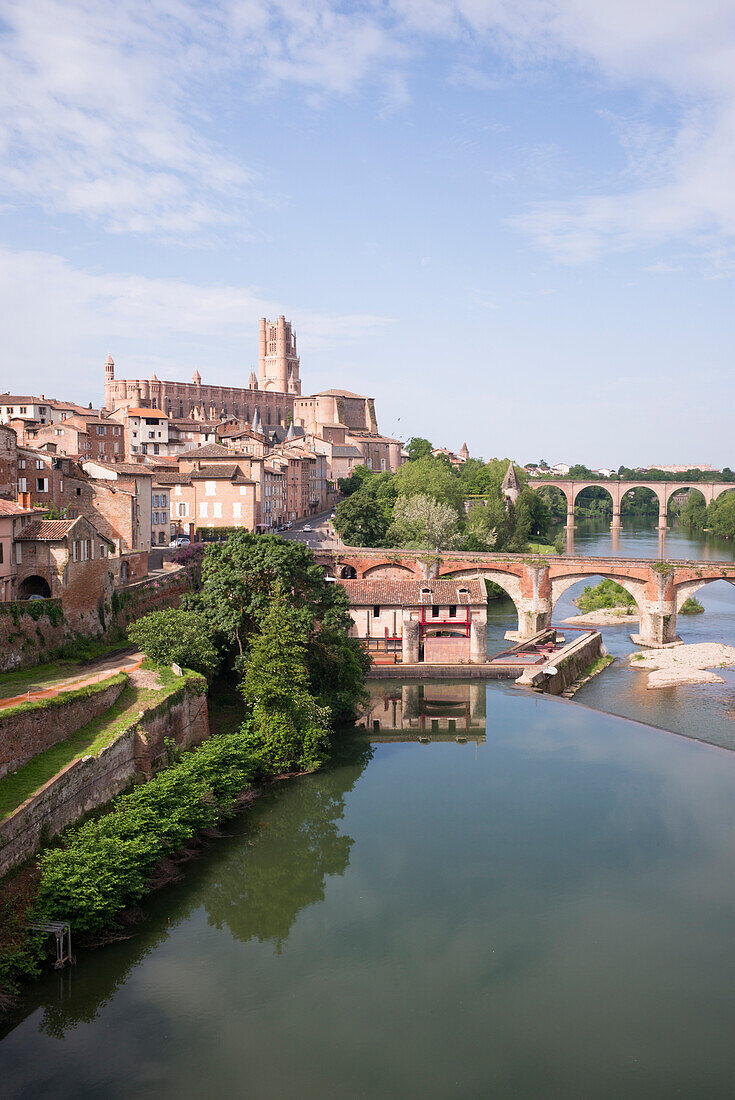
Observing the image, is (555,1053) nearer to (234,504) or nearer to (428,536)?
(234,504)

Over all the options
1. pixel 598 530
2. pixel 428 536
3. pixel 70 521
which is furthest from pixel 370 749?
pixel 598 530

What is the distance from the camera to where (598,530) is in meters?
113

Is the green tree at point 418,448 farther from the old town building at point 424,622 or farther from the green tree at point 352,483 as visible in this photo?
the old town building at point 424,622

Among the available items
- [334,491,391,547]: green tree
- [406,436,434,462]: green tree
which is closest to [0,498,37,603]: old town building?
[334,491,391,547]: green tree

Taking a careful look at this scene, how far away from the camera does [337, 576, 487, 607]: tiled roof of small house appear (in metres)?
39.7

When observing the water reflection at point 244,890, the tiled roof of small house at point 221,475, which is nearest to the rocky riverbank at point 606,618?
the tiled roof of small house at point 221,475

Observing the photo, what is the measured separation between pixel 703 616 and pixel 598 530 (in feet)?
203

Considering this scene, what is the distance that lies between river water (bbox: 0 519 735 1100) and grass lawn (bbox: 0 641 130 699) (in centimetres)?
637

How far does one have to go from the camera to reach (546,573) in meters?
46.5

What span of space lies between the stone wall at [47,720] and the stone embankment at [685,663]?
24430 millimetres

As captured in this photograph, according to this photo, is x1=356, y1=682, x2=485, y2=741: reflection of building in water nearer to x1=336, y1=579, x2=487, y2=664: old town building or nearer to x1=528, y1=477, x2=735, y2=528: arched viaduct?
x1=336, y1=579, x2=487, y2=664: old town building

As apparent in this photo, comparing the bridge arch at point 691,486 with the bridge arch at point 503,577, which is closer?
the bridge arch at point 503,577

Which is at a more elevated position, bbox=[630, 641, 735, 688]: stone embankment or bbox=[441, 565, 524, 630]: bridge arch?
bbox=[441, 565, 524, 630]: bridge arch

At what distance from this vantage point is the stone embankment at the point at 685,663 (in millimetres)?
37281
